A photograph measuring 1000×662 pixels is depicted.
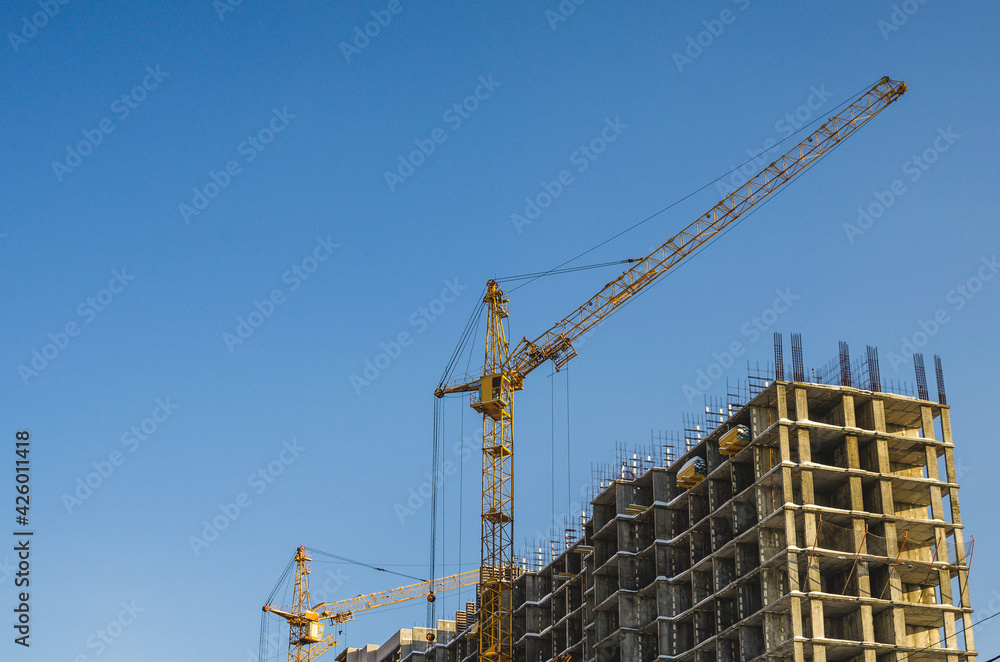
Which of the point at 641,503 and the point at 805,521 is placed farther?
the point at 641,503

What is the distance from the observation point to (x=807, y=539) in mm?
80500

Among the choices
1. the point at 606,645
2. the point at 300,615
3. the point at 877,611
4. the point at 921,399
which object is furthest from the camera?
the point at 300,615

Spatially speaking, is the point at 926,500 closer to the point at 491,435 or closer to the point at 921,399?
the point at 921,399

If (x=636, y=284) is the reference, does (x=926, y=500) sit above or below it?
below

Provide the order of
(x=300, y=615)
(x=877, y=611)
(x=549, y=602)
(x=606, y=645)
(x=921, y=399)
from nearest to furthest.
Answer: (x=877, y=611), (x=921, y=399), (x=606, y=645), (x=549, y=602), (x=300, y=615)

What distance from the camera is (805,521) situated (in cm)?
8112

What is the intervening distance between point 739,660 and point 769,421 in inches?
552

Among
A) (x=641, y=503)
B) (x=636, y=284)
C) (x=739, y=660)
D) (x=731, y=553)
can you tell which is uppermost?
(x=636, y=284)

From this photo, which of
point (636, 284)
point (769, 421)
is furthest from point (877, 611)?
point (636, 284)

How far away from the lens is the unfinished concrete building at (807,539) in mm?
80062

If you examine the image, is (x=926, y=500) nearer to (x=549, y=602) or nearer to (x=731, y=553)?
(x=731, y=553)

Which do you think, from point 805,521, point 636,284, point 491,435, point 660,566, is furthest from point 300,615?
point 805,521

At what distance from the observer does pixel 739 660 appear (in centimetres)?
8269

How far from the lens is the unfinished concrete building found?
263 ft
